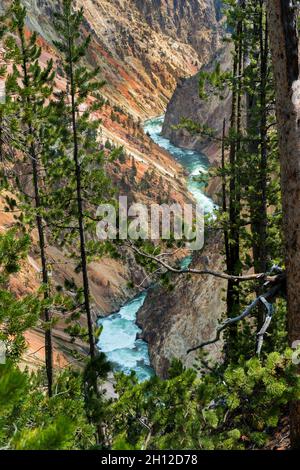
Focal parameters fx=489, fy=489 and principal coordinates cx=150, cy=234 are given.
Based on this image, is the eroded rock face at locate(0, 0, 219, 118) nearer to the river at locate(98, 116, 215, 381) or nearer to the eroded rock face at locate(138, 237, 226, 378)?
the river at locate(98, 116, 215, 381)

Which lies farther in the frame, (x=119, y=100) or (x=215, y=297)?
(x=119, y=100)

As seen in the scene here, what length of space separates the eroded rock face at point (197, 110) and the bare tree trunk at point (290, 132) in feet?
221

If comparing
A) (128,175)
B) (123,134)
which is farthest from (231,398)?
(123,134)

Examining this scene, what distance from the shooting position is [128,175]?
2238 inches

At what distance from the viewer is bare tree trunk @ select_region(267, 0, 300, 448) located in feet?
14.4

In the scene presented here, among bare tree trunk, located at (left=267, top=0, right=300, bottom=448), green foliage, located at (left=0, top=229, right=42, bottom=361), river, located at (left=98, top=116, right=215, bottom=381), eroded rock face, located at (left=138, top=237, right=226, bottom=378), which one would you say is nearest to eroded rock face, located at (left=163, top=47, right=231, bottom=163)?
river, located at (left=98, top=116, right=215, bottom=381)

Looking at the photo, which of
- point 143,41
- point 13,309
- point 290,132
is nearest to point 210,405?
point 290,132

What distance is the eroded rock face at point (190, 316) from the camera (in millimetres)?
23281

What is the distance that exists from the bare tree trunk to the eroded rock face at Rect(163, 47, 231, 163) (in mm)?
67341

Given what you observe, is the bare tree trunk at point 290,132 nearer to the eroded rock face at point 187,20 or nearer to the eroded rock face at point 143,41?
the eroded rock face at point 143,41

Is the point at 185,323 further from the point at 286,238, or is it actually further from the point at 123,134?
the point at 123,134

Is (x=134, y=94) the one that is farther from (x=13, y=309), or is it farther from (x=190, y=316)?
(x=13, y=309)

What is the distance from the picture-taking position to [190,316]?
25375 mm

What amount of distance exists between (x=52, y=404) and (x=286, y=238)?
517 cm
